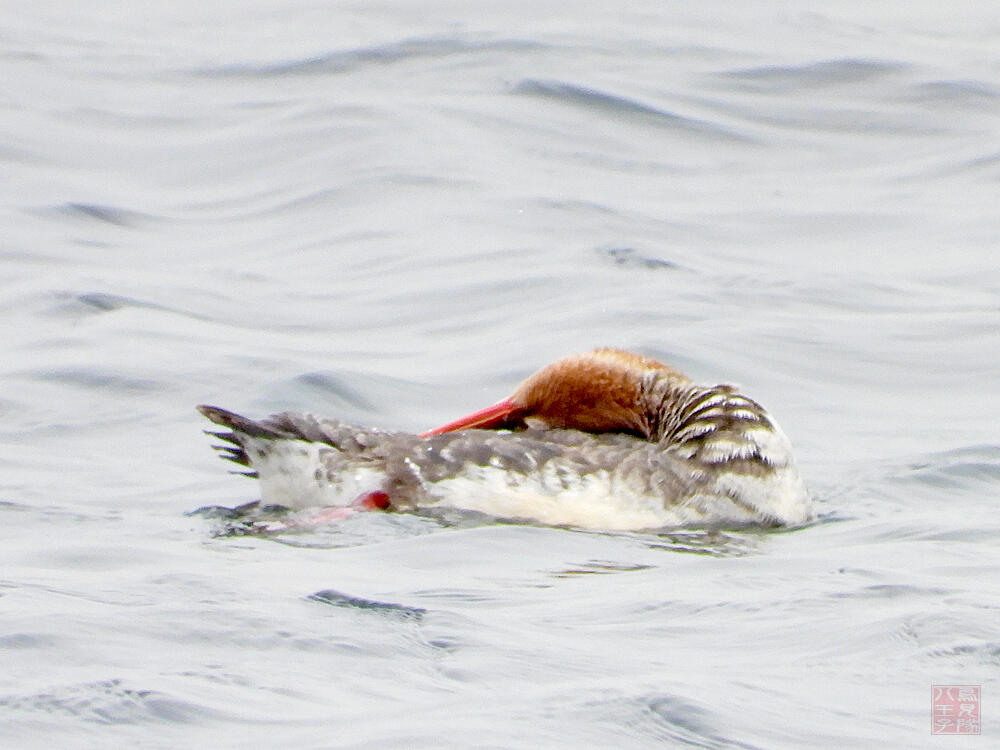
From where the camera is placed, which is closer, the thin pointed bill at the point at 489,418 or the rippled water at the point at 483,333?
the rippled water at the point at 483,333

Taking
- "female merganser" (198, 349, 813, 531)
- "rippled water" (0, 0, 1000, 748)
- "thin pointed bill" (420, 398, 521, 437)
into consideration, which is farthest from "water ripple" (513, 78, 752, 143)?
"female merganser" (198, 349, 813, 531)

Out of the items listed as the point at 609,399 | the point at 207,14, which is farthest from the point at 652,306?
the point at 207,14

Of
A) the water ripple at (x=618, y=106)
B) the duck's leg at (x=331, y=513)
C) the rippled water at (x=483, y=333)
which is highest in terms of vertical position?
the water ripple at (x=618, y=106)

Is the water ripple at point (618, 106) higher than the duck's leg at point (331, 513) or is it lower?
higher

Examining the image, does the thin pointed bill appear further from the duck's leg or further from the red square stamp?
the red square stamp

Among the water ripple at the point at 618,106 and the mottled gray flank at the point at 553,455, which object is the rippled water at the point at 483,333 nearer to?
the water ripple at the point at 618,106

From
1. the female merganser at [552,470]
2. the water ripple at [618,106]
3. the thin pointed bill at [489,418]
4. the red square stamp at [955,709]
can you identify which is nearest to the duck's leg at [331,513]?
the female merganser at [552,470]
